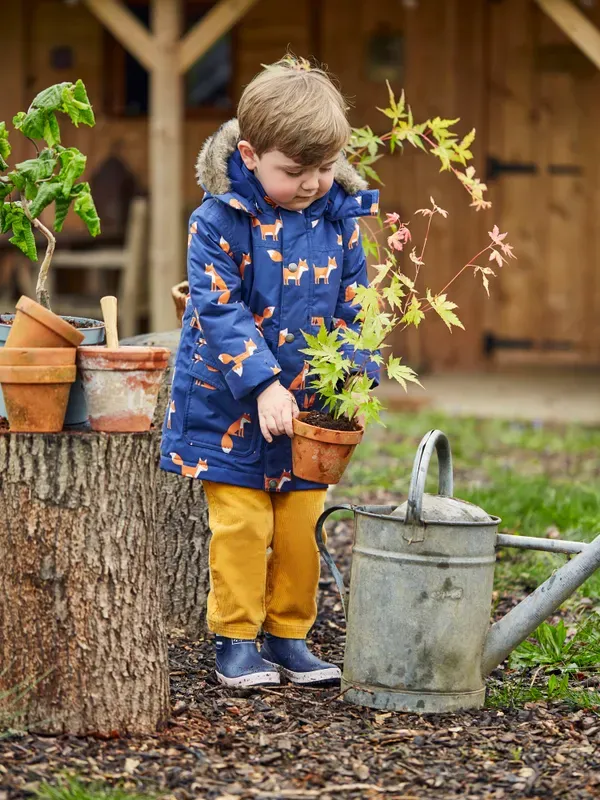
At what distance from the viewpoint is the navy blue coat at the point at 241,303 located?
9.77 feet

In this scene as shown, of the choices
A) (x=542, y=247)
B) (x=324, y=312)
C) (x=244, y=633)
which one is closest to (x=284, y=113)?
(x=324, y=312)

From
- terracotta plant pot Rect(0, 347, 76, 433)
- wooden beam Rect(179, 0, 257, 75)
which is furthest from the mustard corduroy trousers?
wooden beam Rect(179, 0, 257, 75)

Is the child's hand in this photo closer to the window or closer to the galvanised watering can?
the galvanised watering can

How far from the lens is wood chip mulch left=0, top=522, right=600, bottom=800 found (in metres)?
2.45

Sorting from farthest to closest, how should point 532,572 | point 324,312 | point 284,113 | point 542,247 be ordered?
point 542,247 → point 532,572 → point 324,312 → point 284,113

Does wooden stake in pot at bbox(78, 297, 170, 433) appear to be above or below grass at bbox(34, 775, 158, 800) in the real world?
above

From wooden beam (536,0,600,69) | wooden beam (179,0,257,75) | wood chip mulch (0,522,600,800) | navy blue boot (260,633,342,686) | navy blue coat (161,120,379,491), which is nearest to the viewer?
wood chip mulch (0,522,600,800)

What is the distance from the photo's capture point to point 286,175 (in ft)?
9.51

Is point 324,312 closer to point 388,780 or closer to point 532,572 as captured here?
point 388,780

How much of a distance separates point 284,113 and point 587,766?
5.05 feet

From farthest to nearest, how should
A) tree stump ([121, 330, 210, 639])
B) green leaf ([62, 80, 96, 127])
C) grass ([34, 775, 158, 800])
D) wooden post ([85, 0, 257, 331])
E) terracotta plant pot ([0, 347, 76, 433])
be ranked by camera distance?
wooden post ([85, 0, 257, 331])
tree stump ([121, 330, 210, 639])
green leaf ([62, 80, 96, 127])
terracotta plant pot ([0, 347, 76, 433])
grass ([34, 775, 158, 800])

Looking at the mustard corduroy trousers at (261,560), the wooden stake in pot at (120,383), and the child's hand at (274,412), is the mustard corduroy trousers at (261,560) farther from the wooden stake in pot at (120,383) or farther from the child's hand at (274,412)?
the wooden stake in pot at (120,383)

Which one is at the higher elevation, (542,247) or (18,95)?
(18,95)

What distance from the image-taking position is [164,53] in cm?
752
